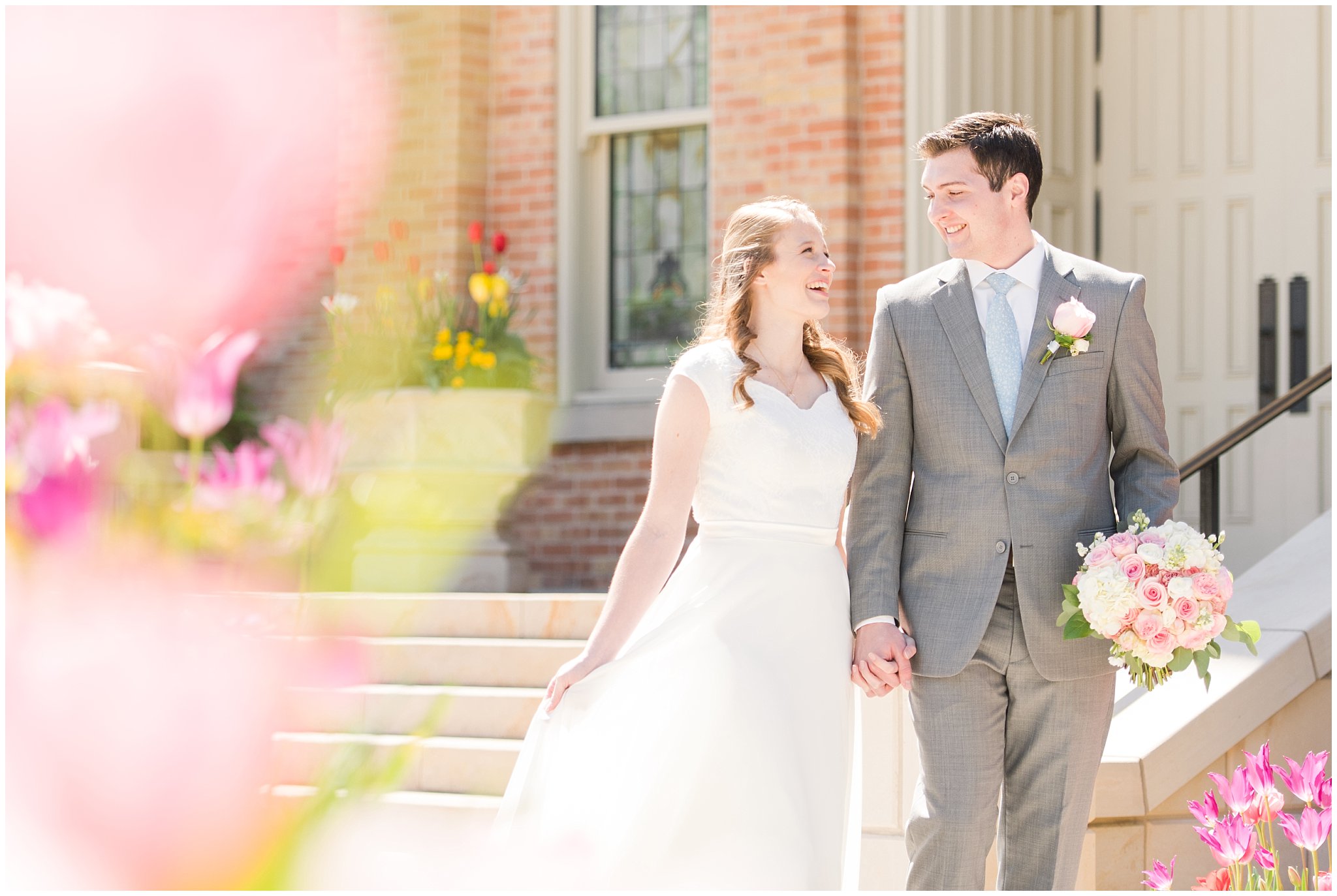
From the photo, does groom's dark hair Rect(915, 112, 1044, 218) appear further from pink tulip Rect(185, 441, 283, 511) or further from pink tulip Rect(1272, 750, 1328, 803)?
pink tulip Rect(185, 441, 283, 511)

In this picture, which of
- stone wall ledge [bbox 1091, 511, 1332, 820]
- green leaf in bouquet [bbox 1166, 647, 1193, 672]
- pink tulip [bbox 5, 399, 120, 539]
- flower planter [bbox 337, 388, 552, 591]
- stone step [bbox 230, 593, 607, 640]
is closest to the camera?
pink tulip [bbox 5, 399, 120, 539]

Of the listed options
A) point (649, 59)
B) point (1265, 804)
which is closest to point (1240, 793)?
point (1265, 804)

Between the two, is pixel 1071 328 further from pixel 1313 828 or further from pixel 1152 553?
pixel 1313 828

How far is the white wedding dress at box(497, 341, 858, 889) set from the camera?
289 cm

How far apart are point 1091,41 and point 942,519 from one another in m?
5.54

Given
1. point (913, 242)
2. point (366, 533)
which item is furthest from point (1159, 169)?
point (366, 533)

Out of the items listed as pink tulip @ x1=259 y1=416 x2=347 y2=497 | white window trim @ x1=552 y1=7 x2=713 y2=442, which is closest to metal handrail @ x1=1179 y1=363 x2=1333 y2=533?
white window trim @ x1=552 y1=7 x2=713 y2=442

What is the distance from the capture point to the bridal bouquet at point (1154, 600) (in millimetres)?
2764

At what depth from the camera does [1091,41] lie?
7770 millimetres

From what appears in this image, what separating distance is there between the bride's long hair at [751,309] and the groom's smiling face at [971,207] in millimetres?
322

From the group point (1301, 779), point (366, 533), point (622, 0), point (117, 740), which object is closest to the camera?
point (117, 740)

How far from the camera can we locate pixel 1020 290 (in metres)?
3.20

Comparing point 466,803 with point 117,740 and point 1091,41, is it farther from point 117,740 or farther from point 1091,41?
point 1091,41

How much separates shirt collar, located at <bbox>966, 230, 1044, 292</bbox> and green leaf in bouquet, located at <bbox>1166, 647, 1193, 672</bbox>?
2.87ft
